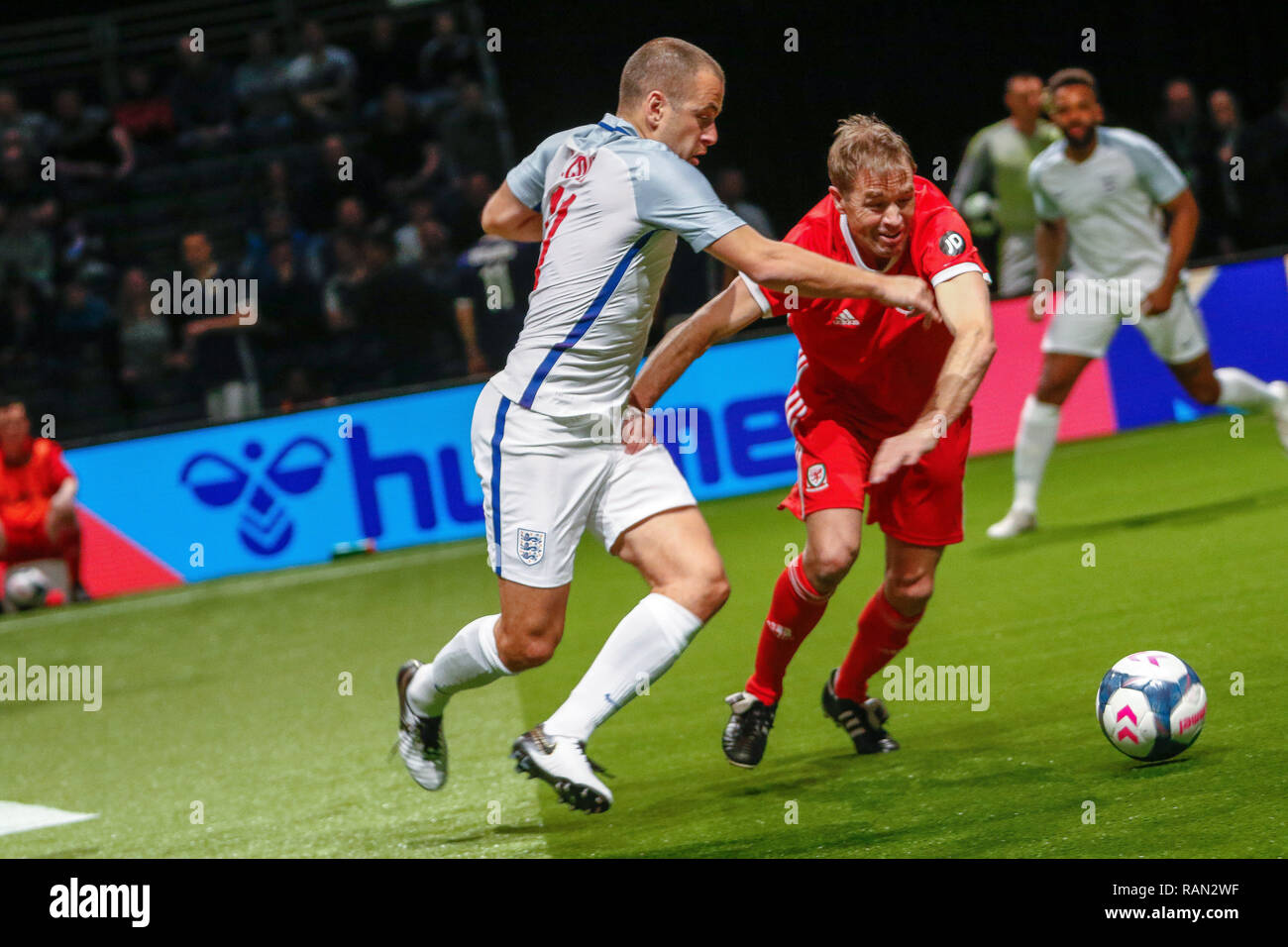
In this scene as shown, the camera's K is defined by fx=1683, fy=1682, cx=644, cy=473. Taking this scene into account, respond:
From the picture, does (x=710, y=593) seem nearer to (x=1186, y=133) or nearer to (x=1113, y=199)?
(x=1113, y=199)

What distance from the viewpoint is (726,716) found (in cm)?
634

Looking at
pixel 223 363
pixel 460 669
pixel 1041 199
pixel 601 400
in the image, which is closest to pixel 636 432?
pixel 601 400

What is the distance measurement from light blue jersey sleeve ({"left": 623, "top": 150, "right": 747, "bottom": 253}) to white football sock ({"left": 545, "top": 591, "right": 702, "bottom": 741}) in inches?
39.2

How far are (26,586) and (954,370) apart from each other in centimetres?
822

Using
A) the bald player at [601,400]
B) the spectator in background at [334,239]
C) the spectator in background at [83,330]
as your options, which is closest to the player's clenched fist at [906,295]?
the bald player at [601,400]

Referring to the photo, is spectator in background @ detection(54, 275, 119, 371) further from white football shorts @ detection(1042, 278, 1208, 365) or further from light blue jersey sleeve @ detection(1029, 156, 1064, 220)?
white football shorts @ detection(1042, 278, 1208, 365)

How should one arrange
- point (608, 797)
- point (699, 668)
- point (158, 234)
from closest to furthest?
point (608, 797) < point (699, 668) < point (158, 234)

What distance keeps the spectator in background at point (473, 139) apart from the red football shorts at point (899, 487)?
365 inches

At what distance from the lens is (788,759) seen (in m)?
5.61

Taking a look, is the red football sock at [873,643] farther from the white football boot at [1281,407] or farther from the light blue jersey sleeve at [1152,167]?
the white football boot at [1281,407]

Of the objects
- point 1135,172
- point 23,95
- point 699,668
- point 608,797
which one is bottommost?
point 608,797
